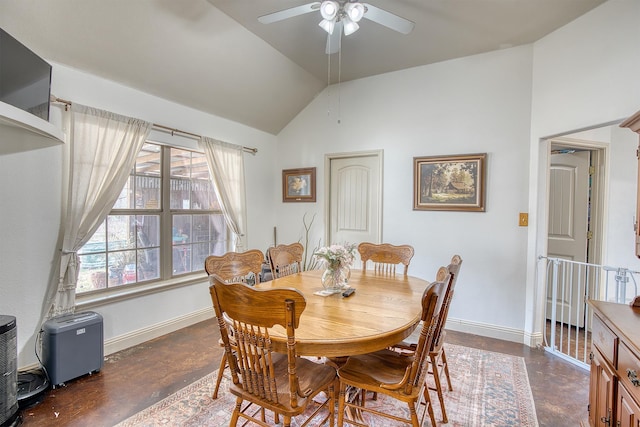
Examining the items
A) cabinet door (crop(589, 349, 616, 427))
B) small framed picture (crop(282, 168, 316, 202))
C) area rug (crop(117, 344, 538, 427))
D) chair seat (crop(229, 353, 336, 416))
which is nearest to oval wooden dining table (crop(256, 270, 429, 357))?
chair seat (crop(229, 353, 336, 416))

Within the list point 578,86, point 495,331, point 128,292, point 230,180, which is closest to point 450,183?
point 578,86

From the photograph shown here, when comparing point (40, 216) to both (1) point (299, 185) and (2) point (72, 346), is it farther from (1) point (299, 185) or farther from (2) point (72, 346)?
(1) point (299, 185)

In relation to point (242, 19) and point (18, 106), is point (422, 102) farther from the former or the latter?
point (18, 106)

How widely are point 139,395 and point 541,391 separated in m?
2.90

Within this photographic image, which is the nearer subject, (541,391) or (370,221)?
(541,391)

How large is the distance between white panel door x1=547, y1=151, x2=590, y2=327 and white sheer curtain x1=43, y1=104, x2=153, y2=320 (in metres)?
4.65

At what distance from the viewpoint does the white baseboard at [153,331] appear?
9.02 ft

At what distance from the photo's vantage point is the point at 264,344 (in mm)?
1298

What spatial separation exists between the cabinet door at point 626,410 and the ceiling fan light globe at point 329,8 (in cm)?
247

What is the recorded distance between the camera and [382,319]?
1567mm

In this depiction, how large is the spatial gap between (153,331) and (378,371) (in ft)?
8.20

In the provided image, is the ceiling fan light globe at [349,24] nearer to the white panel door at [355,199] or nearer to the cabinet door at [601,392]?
the white panel door at [355,199]

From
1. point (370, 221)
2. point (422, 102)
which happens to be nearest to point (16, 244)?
point (370, 221)

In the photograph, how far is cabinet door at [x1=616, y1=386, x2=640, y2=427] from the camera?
3.83ft
